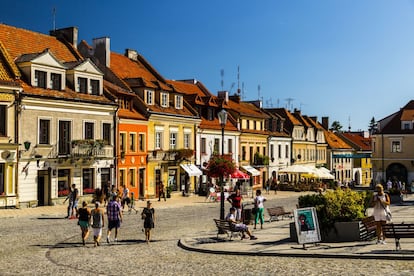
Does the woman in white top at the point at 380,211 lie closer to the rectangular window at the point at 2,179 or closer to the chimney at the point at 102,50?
the rectangular window at the point at 2,179

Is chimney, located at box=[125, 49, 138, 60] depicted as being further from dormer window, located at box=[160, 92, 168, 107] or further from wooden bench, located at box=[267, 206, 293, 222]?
wooden bench, located at box=[267, 206, 293, 222]

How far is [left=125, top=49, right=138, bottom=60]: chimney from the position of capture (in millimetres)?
48478

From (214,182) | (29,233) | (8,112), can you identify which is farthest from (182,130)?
(29,233)

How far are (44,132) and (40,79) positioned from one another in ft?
10.7

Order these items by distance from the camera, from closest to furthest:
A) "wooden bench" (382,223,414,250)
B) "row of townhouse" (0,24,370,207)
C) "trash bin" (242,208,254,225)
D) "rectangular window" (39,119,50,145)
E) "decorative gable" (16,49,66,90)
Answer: "wooden bench" (382,223,414,250), "trash bin" (242,208,254,225), "row of townhouse" (0,24,370,207), "decorative gable" (16,49,66,90), "rectangular window" (39,119,50,145)

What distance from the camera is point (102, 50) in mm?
42312

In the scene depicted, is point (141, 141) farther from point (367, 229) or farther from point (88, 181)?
point (367, 229)

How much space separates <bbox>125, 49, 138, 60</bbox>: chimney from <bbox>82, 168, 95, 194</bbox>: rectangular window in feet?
49.9

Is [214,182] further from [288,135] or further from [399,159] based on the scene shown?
[399,159]

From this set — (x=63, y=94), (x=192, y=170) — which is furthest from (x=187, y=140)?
(x=63, y=94)

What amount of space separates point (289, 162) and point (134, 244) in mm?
50374

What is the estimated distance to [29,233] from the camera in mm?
21438

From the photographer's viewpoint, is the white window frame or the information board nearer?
the information board

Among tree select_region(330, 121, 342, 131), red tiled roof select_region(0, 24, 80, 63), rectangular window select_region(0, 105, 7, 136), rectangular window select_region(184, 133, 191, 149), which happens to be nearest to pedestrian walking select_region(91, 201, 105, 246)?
rectangular window select_region(0, 105, 7, 136)
